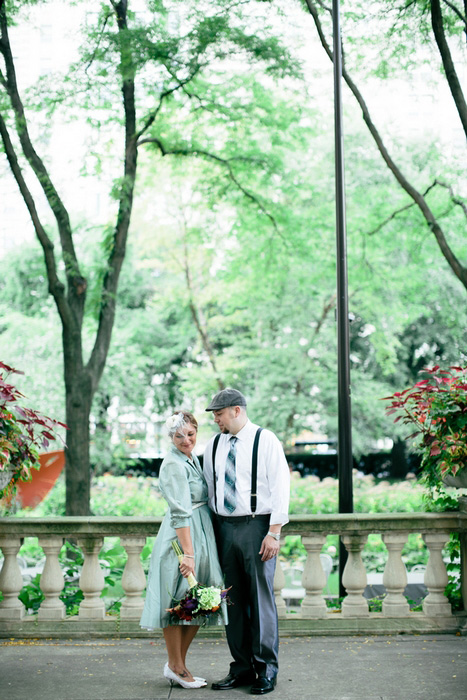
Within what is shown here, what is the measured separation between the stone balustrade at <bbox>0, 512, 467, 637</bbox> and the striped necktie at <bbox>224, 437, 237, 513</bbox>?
56.1 inches

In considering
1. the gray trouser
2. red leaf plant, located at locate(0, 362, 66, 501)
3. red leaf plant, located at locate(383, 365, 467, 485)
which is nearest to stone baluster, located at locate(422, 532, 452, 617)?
red leaf plant, located at locate(383, 365, 467, 485)

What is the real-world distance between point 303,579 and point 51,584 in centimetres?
209

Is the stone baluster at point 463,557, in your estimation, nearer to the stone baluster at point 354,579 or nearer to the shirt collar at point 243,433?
the stone baluster at point 354,579

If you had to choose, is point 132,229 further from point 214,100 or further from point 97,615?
point 97,615

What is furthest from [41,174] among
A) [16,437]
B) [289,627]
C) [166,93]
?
[289,627]

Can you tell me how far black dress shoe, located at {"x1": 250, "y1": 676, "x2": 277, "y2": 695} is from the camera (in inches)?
189

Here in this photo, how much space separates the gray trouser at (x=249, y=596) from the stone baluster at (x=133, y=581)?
1448 millimetres

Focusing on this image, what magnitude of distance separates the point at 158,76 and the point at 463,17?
4.41 m

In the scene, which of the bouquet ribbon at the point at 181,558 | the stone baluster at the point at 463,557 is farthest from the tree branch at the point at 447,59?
the bouquet ribbon at the point at 181,558

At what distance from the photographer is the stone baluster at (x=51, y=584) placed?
622 cm

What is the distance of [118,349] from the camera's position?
81.6 feet

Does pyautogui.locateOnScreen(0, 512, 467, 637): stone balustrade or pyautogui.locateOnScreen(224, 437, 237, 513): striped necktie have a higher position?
pyautogui.locateOnScreen(224, 437, 237, 513): striped necktie

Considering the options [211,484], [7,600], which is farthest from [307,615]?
[7,600]

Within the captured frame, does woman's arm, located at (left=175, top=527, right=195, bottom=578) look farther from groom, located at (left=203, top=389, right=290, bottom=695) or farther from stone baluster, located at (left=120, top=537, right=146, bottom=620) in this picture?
stone baluster, located at (left=120, top=537, right=146, bottom=620)
